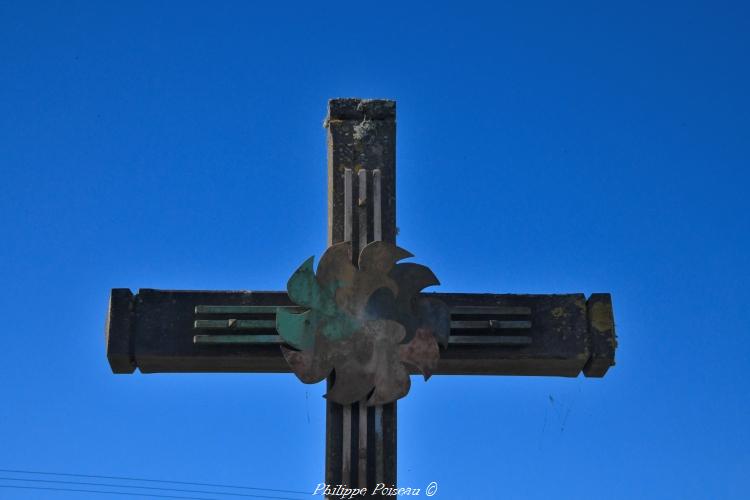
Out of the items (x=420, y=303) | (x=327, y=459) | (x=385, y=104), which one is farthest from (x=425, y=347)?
(x=385, y=104)

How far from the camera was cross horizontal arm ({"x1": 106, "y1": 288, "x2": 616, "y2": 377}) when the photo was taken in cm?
771

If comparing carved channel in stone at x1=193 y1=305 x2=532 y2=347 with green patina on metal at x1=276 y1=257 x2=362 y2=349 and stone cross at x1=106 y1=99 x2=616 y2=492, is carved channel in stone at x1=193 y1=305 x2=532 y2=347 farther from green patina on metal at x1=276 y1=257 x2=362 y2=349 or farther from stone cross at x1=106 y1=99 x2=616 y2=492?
green patina on metal at x1=276 y1=257 x2=362 y2=349

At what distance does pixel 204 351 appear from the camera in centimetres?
771

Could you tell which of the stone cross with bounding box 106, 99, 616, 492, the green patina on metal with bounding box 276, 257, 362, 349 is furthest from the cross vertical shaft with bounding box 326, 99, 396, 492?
the green patina on metal with bounding box 276, 257, 362, 349

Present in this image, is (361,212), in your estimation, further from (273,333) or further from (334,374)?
(334,374)

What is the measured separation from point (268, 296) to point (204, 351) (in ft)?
1.44

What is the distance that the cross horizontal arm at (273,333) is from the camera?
771 centimetres

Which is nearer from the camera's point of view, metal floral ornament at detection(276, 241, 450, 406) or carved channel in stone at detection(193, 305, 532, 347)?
metal floral ornament at detection(276, 241, 450, 406)

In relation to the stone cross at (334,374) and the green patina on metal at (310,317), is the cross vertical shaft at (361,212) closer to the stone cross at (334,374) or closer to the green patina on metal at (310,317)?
the stone cross at (334,374)

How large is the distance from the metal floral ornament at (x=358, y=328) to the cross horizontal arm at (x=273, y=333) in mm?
248

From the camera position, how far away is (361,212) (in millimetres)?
7922

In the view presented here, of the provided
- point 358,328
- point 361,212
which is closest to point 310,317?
point 358,328

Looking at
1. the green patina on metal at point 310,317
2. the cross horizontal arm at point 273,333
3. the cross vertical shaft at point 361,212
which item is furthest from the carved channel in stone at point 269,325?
the cross vertical shaft at point 361,212

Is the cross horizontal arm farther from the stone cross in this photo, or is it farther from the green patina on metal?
the green patina on metal
